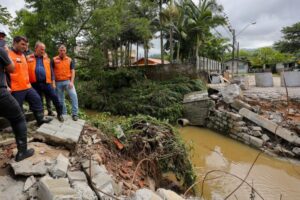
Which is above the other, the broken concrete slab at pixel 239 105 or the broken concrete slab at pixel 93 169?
the broken concrete slab at pixel 239 105

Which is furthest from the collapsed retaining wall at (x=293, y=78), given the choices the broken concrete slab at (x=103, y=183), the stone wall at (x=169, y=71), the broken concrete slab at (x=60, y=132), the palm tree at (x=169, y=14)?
the broken concrete slab at (x=103, y=183)

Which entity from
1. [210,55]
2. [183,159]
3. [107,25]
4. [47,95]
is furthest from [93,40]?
[210,55]

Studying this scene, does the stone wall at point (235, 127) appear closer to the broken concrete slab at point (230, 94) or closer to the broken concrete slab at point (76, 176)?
the broken concrete slab at point (230, 94)

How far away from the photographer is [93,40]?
14078 mm

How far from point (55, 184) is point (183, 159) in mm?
2904

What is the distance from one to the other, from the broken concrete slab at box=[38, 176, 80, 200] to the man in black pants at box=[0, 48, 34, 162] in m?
0.76

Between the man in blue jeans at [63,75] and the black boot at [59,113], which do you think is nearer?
the black boot at [59,113]

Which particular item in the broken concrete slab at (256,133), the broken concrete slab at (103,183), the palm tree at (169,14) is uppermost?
the palm tree at (169,14)

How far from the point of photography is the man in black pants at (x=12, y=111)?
326cm

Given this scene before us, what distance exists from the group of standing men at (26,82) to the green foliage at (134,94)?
7661mm

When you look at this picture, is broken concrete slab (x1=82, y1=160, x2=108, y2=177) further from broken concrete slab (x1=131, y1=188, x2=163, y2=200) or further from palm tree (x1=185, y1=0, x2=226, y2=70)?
palm tree (x1=185, y1=0, x2=226, y2=70)

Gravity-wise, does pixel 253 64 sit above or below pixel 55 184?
above

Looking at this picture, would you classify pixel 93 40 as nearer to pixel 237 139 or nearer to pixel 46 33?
pixel 46 33

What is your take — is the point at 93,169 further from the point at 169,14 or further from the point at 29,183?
the point at 169,14
